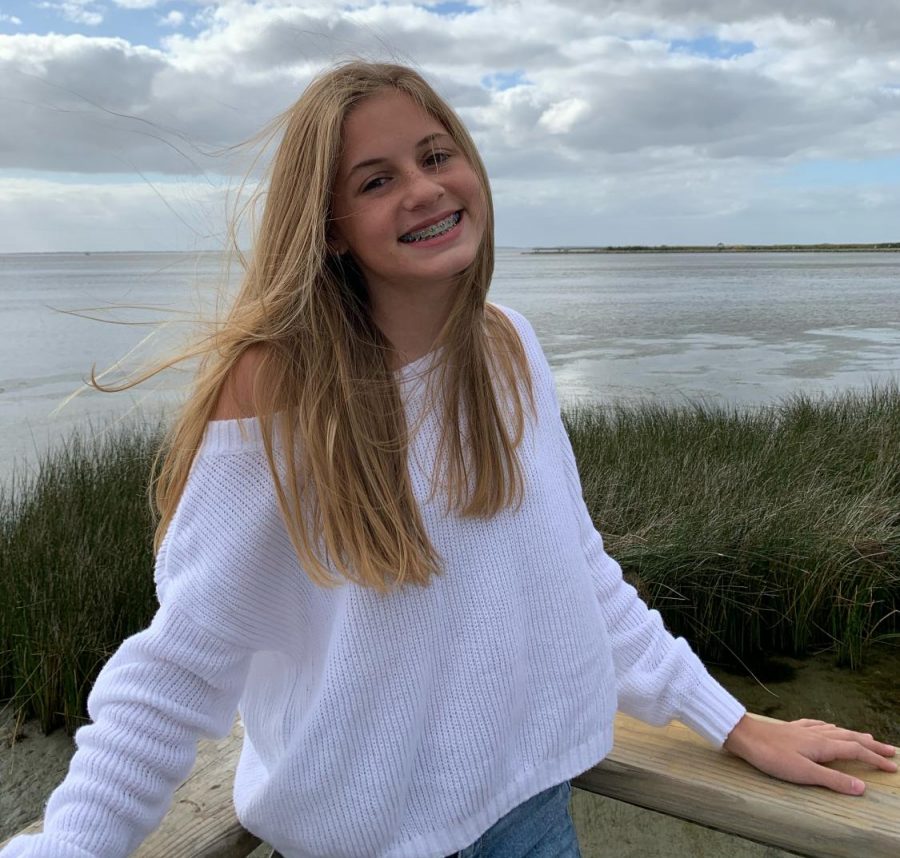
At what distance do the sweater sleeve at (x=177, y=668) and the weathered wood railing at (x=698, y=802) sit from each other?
0.53ft

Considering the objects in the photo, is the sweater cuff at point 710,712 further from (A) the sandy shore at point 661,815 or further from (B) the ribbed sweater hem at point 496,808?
(A) the sandy shore at point 661,815

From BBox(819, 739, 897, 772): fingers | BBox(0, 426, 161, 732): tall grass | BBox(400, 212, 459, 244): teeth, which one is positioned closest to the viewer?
BBox(400, 212, 459, 244): teeth

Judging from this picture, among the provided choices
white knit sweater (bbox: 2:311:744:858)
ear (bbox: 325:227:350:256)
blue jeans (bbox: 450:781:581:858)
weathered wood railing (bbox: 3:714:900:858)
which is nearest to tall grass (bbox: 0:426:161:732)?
weathered wood railing (bbox: 3:714:900:858)

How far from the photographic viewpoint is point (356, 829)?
1.08 meters

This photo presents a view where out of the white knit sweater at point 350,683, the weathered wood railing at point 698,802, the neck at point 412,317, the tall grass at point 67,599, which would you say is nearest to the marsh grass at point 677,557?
the tall grass at point 67,599

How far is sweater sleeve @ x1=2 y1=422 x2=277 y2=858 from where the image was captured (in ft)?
3.17

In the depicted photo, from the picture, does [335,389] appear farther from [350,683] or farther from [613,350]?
[613,350]

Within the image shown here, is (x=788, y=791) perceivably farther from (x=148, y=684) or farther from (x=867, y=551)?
(x=867, y=551)

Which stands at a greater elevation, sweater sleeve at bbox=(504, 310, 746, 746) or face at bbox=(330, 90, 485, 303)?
face at bbox=(330, 90, 485, 303)

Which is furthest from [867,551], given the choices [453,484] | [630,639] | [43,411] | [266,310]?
[43,411]

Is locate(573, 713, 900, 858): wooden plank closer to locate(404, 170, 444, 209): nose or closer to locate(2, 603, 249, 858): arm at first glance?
locate(2, 603, 249, 858): arm

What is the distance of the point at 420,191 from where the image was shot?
3.70 feet

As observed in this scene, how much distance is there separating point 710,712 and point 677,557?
2.11m

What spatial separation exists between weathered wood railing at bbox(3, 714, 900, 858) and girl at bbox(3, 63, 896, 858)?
4cm
